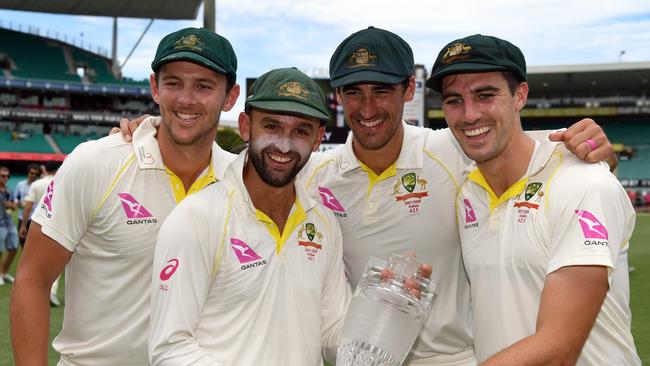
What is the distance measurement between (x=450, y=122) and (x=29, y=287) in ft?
6.27

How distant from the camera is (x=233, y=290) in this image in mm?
2404

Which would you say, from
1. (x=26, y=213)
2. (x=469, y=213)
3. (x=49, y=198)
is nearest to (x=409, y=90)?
(x=469, y=213)

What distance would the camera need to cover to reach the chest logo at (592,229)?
2218mm

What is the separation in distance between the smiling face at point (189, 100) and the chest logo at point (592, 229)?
161 centimetres

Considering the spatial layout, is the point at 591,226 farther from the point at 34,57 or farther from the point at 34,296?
the point at 34,57

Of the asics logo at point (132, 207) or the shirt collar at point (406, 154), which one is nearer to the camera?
the asics logo at point (132, 207)

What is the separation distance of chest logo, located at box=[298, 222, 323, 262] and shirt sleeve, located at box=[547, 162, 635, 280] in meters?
0.89

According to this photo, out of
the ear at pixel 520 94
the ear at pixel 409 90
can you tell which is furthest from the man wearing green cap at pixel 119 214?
the ear at pixel 520 94

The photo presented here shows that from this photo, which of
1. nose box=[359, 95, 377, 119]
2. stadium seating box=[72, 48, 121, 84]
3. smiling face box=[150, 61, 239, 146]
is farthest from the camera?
stadium seating box=[72, 48, 121, 84]

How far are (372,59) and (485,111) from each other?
0.67 metres

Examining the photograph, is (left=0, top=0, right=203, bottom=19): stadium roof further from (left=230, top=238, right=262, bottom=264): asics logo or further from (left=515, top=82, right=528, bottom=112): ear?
(left=230, top=238, right=262, bottom=264): asics logo

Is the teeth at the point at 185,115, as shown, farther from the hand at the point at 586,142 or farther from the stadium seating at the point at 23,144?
the stadium seating at the point at 23,144

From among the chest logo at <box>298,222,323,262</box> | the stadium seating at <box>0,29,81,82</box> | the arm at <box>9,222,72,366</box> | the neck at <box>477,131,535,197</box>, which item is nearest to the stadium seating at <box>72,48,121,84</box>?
the stadium seating at <box>0,29,81,82</box>

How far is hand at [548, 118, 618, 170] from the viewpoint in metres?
2.47
